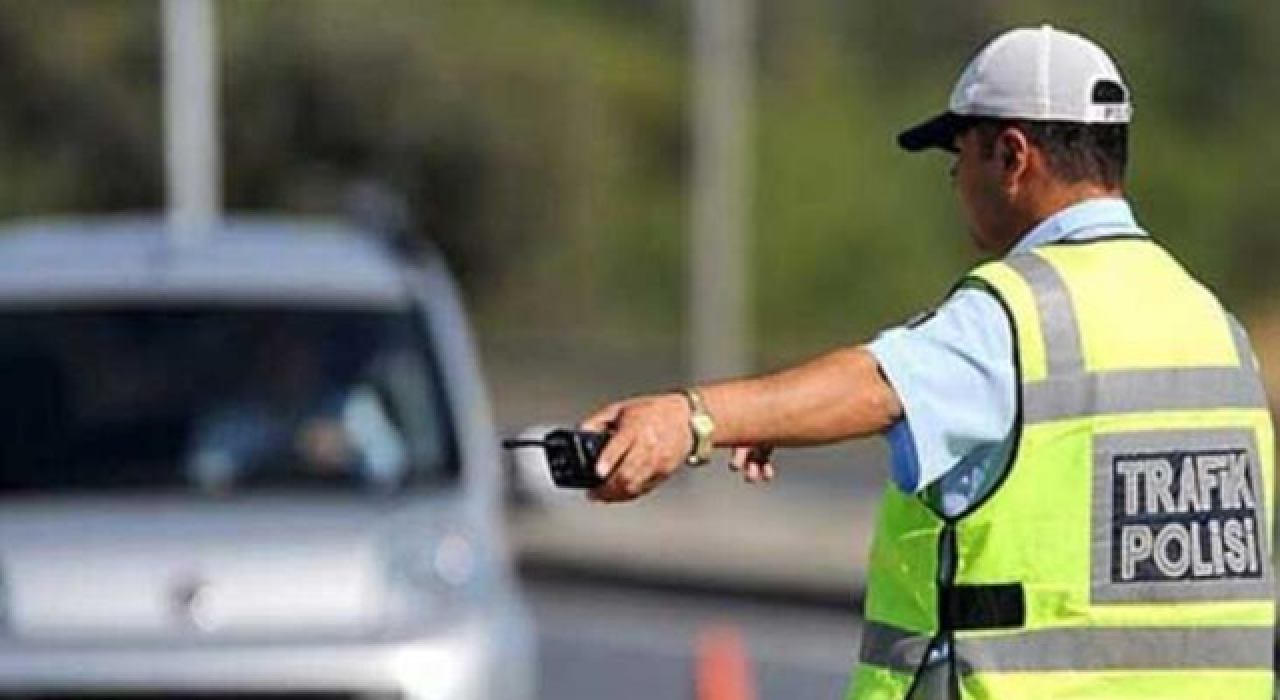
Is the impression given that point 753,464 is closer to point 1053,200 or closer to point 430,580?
point 1053,200

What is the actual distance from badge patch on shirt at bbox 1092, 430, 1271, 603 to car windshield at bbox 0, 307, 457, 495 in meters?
5.40

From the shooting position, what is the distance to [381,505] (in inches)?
400

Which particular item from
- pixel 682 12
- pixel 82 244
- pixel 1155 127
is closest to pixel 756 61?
pixel 682 12

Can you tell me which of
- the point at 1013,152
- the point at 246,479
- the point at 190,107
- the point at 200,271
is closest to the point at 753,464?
the point at 1013,152

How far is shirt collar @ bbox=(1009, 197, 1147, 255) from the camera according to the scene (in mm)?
5188

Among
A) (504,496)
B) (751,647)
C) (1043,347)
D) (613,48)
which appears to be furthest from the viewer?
(613,48)

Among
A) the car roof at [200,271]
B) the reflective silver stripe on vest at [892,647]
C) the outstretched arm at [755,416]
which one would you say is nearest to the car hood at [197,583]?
the car roof at [200,271]

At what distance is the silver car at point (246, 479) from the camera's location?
9.77 m

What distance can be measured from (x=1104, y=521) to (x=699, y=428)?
2.03 feet

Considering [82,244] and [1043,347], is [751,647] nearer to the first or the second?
[82,244]

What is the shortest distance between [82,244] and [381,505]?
145cm

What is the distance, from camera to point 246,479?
10438 mm

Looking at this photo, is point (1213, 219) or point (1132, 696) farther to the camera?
point (1213, 219)

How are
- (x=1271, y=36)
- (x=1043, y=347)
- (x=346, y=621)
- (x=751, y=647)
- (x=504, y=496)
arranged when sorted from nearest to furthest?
(x=1043, y=347) < (x=346, y=621) < (x=504, y=496) < (x=751, y=647) < (x=1271, y=36)
